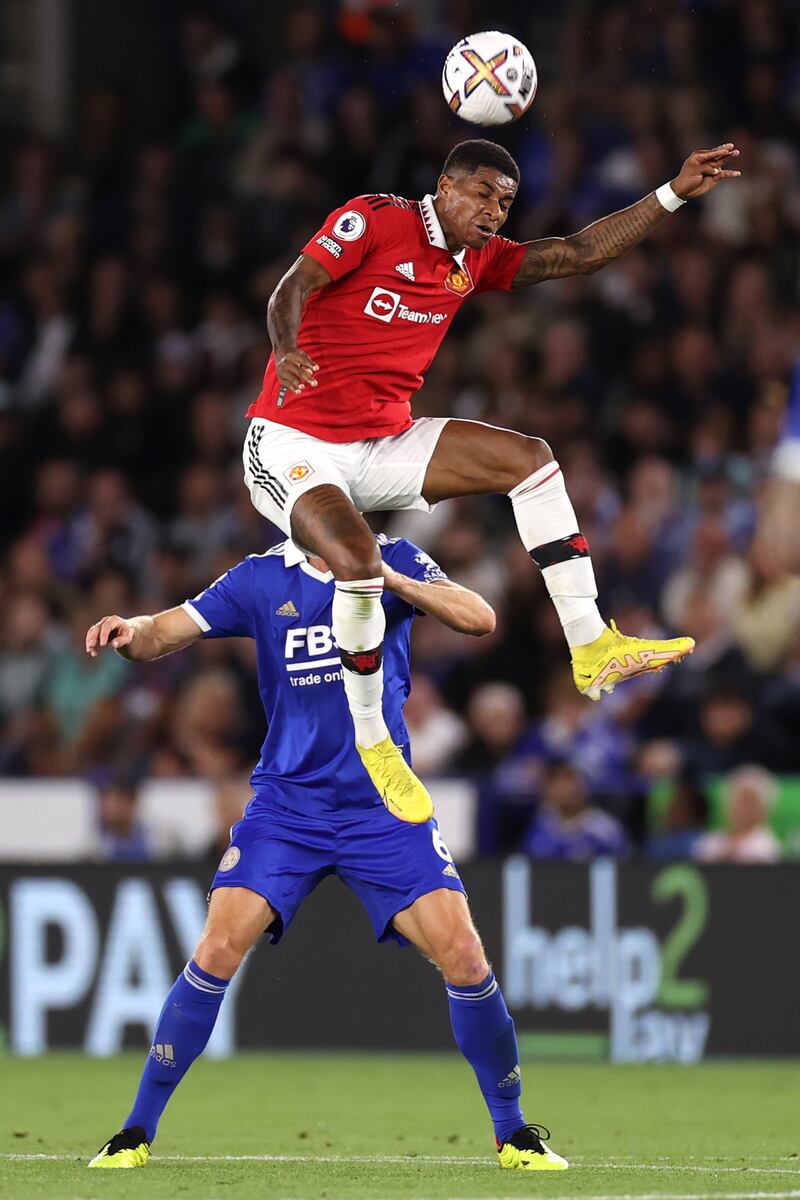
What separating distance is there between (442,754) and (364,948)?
1447 mm

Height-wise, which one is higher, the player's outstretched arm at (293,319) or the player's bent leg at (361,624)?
the player's outstretched arm at (293,319)

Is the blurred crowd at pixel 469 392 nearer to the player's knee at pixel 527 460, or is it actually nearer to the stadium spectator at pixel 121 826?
the stadium spectator at pixel 121 826

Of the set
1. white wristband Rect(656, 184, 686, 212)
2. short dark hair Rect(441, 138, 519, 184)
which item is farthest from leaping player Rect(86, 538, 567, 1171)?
white wristband Rect(656, 184, 686, 212)

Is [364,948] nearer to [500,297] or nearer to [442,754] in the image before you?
[442,754]

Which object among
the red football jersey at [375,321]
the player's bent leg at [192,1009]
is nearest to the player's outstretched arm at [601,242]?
the red football jersey at [375,321]

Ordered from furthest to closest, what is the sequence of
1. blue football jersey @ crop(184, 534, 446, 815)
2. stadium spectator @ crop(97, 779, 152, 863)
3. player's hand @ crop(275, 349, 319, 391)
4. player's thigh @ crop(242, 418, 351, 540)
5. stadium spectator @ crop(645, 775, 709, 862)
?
stadium spectator @ crop(97, 779, 152, 863), stadium spectator @ crop(645, 775, 709, 862), blue football jersey @ crop(184, 534, 446, 815), player's thigh @ crop(242, 418, 351, 540), player's hand @ crop(275, 349, 319, 391)

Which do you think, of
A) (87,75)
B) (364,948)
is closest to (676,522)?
(364,948)

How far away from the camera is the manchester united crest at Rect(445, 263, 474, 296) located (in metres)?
8.20

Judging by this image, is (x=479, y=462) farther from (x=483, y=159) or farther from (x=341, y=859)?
(x=341, y=859)

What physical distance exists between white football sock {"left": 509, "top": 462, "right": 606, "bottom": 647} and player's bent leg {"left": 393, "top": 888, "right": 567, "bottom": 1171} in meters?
1.10

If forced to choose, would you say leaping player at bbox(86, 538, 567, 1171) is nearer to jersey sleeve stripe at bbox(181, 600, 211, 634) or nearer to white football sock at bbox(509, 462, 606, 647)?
jersey sleeve stripe at bbox(181, 600, 211, 634)

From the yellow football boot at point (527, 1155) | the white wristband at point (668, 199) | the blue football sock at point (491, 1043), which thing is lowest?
the yellow football boot at point (527, 1155)

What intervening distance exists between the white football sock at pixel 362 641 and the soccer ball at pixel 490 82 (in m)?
1.67

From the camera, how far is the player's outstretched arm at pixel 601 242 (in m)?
8.26
